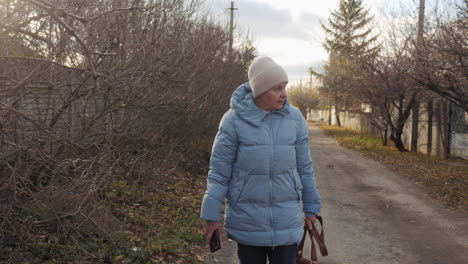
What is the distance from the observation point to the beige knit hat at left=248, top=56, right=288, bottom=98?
121 inches

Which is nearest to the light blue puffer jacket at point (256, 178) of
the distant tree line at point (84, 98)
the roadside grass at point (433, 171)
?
the distant tree line at point (84, 98)

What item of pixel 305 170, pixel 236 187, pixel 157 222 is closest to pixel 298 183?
pixel 305 170

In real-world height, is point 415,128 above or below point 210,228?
above

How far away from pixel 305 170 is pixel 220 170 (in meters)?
0.59

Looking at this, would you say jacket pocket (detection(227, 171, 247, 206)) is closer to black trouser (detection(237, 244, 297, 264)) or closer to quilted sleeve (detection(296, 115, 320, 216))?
black trouser (detection(237, 244, 297, 264))

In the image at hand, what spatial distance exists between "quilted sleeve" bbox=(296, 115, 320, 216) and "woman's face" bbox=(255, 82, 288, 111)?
23cm

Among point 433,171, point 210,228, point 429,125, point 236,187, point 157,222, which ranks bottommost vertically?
point 157,222

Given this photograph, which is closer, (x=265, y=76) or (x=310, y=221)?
(x=265, y=76)

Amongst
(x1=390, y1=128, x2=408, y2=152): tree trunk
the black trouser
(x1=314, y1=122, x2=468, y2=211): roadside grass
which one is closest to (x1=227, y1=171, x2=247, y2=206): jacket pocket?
the black trouser

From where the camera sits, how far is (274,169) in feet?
9.85

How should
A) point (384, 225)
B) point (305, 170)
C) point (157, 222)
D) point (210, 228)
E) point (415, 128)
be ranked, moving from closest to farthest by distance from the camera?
1. point (210, 228)
2. point (305, 170)
3. point (157, 222)
4. point (384, 225)
5. point (415, 128)

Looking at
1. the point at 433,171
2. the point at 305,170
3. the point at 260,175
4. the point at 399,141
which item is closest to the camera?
the point at 260,175

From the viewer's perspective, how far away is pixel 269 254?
10.2 feet

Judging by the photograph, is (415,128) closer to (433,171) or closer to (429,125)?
(429,125)
